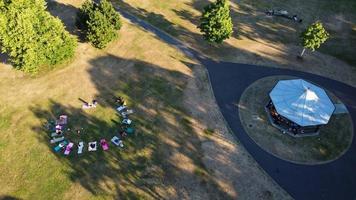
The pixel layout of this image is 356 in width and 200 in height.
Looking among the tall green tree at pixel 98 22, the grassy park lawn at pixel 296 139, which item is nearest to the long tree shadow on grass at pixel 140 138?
the tall green tree at pixel 98 22

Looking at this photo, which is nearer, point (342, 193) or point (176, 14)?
point (342, 193)

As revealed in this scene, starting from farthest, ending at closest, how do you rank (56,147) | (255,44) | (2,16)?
(255,44) → (2,16) → (56,147)

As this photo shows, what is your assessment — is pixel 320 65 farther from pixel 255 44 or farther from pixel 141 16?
pixel 141 16

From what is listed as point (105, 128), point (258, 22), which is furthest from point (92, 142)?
point (258, 22)

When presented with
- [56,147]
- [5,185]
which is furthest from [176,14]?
[5,185]

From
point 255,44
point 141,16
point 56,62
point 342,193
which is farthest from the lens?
point 141,16

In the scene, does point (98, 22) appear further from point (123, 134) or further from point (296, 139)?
point (296, 139)
